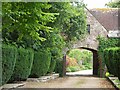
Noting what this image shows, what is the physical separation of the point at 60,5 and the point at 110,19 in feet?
41.4

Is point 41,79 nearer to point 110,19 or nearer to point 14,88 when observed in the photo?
point 14,88

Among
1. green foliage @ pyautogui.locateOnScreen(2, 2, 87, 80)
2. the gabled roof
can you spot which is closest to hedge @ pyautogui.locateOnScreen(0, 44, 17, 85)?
green foliage @ pyautogui.locateOnScreen(2, 2, 87, 80)

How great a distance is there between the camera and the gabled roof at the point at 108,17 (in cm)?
2924

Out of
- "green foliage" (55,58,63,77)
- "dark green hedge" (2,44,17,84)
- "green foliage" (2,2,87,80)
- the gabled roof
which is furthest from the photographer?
the gabled roof

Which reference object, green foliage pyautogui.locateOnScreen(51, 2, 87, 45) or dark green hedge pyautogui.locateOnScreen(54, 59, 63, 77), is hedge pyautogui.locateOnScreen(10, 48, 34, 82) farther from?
dark green hedge pyautogui.locateOnScreen(54, 59, 63, 77)

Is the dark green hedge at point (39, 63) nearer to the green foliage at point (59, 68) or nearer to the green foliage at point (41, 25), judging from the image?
the green foliage at point (41, 25)

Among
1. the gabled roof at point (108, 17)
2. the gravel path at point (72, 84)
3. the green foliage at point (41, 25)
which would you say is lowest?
the gravel path at point (72, 84)

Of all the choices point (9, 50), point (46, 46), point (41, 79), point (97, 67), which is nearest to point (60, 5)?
point (46, 46)

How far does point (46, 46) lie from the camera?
64.5 ft

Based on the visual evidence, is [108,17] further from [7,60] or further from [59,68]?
[7,60]

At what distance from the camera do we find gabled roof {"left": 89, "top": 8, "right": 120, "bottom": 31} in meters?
29.2

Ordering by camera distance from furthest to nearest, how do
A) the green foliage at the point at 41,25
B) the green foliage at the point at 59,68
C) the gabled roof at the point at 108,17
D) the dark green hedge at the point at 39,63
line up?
the gabled roof at the point at 108,17, the green foliage at the point at 59,68, the dark green hedge at the point at 39,63, the green foliage at the point at 41,25

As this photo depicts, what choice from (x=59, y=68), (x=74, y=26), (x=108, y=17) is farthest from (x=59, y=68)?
(x=108, y=17)

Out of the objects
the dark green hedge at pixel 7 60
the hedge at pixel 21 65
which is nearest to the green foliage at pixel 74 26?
the hedge at pixel 21 65
